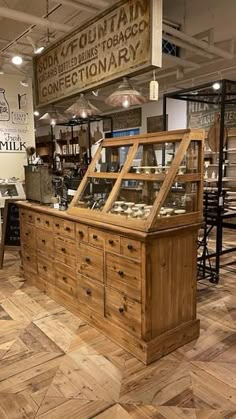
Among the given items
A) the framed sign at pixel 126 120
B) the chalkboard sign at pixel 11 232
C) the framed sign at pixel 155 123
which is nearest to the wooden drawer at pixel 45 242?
the chalkboard sign at pixel 11 232

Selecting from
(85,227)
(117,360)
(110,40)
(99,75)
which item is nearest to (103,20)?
(110,40)

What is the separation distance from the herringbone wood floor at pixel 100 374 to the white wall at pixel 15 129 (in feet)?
11.1

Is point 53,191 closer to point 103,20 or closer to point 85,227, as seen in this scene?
point 85,227

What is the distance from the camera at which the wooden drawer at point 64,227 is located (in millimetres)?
3029

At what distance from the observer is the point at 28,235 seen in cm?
396

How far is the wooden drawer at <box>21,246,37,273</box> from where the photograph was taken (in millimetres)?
3875

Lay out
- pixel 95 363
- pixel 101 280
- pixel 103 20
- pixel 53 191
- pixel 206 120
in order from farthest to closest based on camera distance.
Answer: pixel 206 120 < pixel 53 191 < pixel 101 280 < pixel 103 20 < pixel 95 363

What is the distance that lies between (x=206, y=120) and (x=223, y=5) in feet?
12.9

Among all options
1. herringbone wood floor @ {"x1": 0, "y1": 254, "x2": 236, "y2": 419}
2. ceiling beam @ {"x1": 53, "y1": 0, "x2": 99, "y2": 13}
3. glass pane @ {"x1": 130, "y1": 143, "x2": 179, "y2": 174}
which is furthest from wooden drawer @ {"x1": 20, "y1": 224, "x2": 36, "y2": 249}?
ceiling beam @ {"x1": 53, "y1": 0, "x2": 99, "y2": 13}

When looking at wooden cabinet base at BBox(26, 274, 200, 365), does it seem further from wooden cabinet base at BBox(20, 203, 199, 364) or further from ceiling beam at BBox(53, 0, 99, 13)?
ceiling beam at BBox(53, 0, 99, 13)

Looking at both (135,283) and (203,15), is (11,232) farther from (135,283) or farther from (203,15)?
(203,15)

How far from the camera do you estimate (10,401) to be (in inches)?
79.3

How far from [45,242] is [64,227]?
21.4 inches

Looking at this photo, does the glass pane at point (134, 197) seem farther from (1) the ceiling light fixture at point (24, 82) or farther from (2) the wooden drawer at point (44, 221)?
(1) the ceiling light fixture at point (24, 82)
